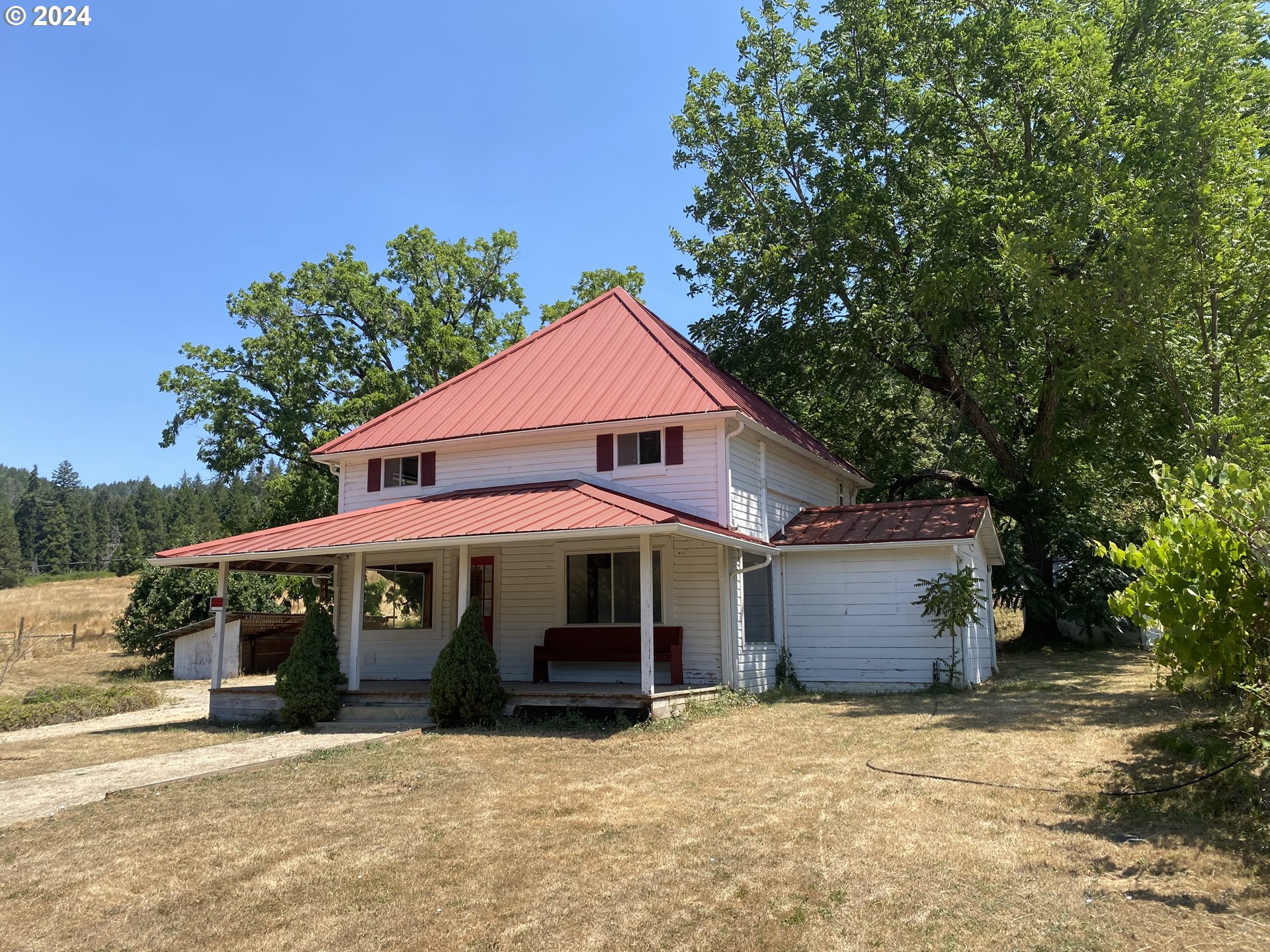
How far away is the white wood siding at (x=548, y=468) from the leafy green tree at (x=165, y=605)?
969 cm

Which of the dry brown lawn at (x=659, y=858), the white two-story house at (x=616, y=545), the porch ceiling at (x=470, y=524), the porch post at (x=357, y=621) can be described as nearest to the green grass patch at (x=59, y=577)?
the white two-story house at (x=616, y=545)

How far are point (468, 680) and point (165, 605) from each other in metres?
16.8

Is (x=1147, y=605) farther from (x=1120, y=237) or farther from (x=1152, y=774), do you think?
(x=1120, y=237)

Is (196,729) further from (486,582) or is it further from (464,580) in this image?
(486,582)

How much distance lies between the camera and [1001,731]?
9.76m

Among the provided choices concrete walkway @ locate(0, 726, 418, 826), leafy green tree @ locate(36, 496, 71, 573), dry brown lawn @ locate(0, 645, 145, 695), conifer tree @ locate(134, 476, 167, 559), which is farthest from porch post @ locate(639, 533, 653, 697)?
leafy green tree @ locate(36, 496, 71, 573)

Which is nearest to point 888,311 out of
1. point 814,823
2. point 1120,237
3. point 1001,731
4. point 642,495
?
point 1120,237

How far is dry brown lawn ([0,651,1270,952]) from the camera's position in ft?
14.8

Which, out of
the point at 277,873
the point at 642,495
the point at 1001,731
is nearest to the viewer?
the point at 277,873

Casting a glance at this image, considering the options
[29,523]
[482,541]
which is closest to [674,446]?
[482,541]

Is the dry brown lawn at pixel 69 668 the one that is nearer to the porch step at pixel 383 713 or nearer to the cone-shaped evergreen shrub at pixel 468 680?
the porch step at pixel 383 713

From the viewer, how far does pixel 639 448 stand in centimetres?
1500

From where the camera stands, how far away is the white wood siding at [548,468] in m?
14.4

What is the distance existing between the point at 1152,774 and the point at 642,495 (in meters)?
8.76
